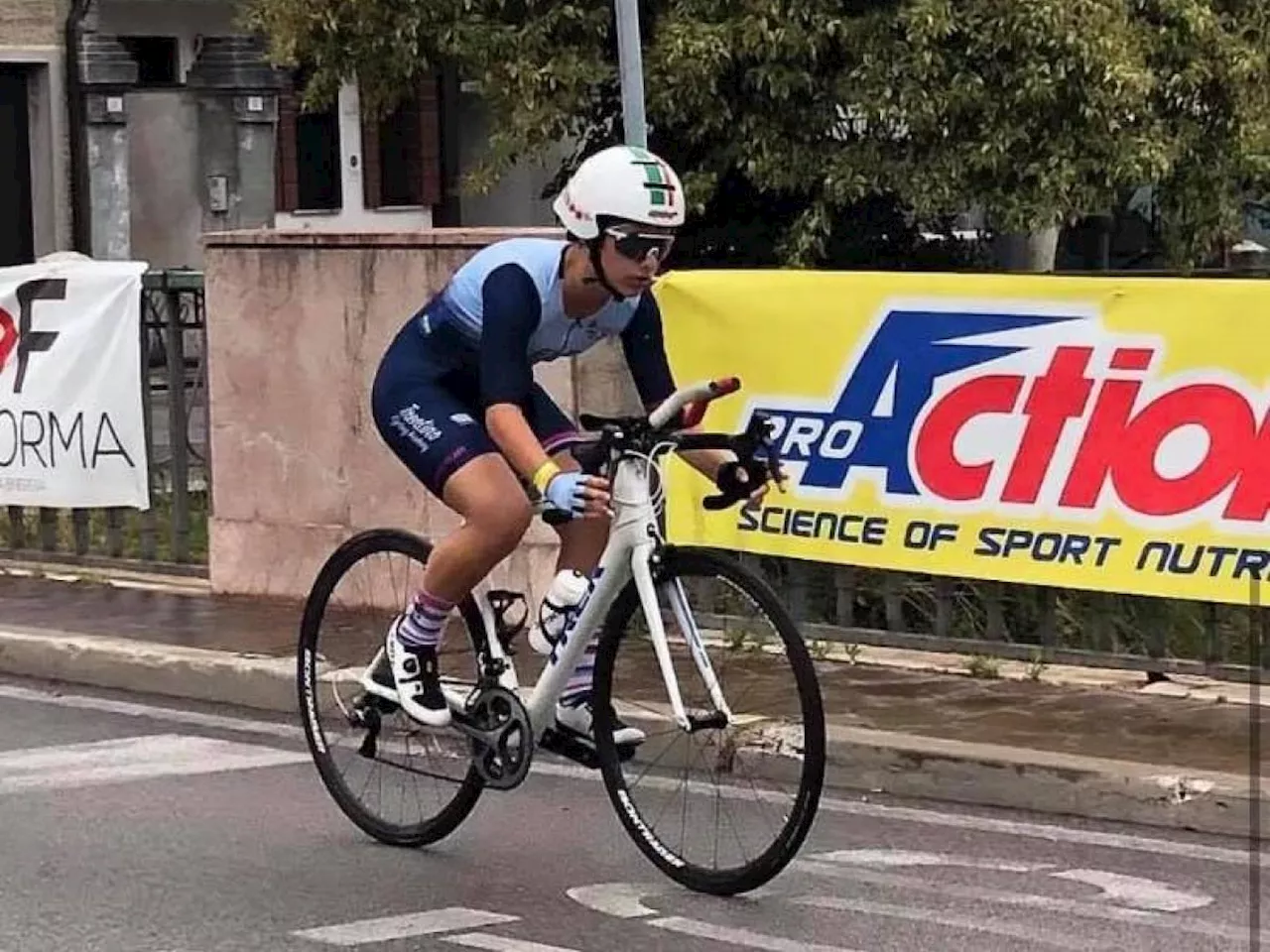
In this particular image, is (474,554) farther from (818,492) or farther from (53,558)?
(53,558)

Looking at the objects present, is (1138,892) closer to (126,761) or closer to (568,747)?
(568,747)

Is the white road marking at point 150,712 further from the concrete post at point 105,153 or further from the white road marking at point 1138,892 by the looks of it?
the concrete post at point 105,153

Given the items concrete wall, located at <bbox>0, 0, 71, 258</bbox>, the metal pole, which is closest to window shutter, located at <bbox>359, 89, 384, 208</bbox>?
concrete wall, located at <bbox>0, 0, 71, 258</bbox>

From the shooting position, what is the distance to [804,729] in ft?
19.4

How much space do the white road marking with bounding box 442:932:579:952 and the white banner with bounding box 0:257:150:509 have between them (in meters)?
5.80

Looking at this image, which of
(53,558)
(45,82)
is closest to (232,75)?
(45,82)

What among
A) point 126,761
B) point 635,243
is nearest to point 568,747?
point 635,243

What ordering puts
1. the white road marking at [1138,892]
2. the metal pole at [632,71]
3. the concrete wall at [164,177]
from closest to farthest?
1. the white road marking at [1138,892]
2. the metal pole at [632,71]
3. the concrete wall at [164,177]

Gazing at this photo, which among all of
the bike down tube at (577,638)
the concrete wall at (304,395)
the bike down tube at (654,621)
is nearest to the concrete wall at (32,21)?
the concrete wall at (304,395)

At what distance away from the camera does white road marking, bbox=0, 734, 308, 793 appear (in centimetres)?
780

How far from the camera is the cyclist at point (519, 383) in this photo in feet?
20.2

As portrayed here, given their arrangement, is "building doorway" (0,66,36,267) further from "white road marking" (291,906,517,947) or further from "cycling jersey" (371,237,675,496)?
"white road marking" (291,906,517,947)

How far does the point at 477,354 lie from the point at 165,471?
5.24 m

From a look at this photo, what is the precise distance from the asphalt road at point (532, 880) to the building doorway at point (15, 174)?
18.2 metres
